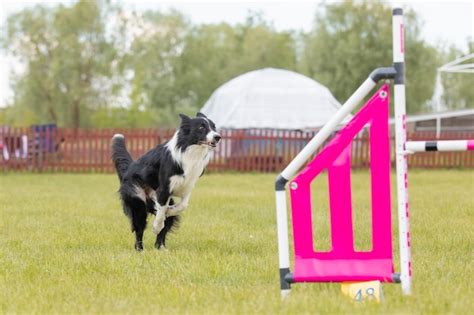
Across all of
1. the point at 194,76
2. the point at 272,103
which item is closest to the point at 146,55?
the point at 194,76

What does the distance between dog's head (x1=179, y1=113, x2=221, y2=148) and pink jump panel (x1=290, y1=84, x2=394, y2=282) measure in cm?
246

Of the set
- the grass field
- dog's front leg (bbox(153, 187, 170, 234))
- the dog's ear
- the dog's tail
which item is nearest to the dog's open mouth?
the dog's ear

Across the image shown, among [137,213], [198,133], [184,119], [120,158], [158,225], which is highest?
[184,119]

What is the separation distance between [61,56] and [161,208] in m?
40.6

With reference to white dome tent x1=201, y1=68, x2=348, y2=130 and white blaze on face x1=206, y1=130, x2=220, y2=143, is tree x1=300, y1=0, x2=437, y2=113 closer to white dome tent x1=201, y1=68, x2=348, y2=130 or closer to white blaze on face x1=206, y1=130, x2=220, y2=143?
white dome tent x1=201, y1=68, x2=348, y2=130

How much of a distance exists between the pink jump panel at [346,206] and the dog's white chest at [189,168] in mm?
2518

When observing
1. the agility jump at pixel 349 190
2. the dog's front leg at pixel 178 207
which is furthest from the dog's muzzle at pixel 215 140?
the agility jump at pixel 349 190

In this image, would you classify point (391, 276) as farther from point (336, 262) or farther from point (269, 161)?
point (269, 161)

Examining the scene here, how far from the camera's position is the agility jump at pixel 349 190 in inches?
172

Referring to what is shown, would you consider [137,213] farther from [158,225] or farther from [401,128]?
[401,128]

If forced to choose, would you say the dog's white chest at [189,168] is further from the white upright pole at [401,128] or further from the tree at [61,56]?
the tree at [61,56]

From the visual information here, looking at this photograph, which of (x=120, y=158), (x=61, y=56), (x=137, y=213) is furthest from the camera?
(x=61, y=56)

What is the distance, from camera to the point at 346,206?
4.56 m

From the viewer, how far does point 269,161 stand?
896 inches
